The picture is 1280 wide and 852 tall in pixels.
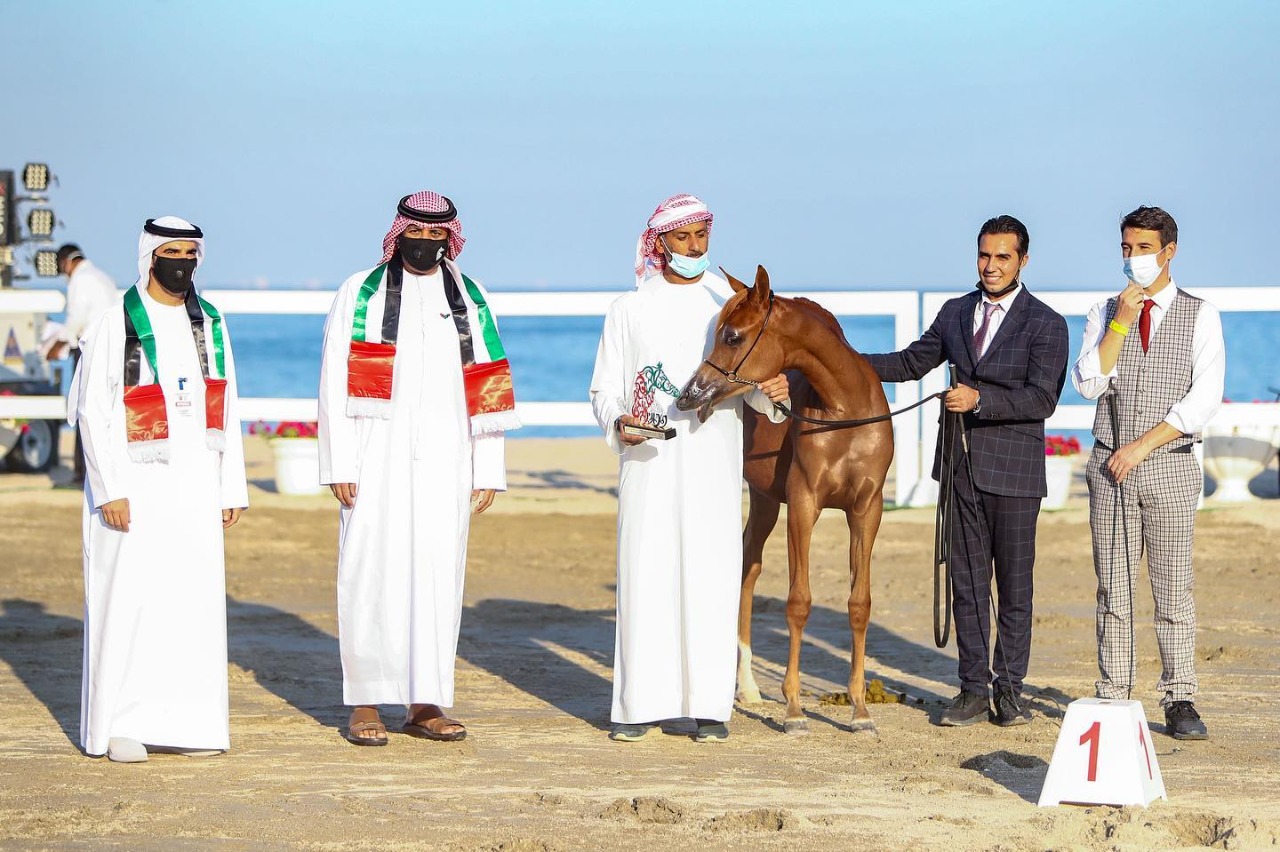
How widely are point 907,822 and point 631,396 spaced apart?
7.39ft

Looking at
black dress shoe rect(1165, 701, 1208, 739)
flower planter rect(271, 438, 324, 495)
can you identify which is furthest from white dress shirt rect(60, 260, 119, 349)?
black dress shoe rect(1165, 701, 1208, 739)

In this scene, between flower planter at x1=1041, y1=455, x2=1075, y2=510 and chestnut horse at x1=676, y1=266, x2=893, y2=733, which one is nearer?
chestnut horse at x1=676, y1=266, x2=893, y2=733

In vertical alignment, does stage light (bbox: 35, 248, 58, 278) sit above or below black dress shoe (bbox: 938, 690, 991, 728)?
above

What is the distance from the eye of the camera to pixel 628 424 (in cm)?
684

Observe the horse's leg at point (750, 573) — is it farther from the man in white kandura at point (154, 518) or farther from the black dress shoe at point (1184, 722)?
the man in white kandura at point (154, 518)

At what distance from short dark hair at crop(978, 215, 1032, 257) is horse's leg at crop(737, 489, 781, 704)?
1.83 m

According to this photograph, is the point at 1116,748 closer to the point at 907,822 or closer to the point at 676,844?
the point at 907,822

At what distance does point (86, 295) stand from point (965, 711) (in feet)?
37.6

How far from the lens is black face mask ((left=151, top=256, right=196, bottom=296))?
6.68 metres

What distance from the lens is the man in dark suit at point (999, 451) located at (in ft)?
23.6

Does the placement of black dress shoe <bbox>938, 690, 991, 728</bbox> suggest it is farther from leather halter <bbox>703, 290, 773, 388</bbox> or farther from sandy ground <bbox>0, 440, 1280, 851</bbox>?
leather halter <bbox>703, 290, 773, 388</bbox>

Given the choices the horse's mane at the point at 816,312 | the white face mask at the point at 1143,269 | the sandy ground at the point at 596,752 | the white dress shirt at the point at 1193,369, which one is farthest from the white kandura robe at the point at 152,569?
the white face mask at the point at 1143,269

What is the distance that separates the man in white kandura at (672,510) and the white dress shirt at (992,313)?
103cm

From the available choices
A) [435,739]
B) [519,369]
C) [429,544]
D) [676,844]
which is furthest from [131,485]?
[519,369]
